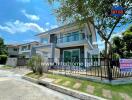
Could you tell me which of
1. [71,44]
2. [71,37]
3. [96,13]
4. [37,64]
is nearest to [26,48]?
[71,37]

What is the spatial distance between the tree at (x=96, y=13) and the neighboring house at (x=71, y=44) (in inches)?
211

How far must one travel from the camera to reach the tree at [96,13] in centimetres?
1098

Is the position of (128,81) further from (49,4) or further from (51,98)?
(49,4)

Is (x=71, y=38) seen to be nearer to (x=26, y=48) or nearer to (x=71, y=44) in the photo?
(x=71, y=44)

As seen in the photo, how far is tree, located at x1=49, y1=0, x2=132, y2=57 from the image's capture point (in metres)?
11.0

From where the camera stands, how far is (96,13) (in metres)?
11.4

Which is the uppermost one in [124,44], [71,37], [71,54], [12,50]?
[71,37]

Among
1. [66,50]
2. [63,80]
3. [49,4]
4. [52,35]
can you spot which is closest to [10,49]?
[52,35]

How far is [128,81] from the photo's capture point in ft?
30.1

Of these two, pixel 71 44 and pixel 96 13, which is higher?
pixel 96 13

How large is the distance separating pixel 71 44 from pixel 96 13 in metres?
10.1

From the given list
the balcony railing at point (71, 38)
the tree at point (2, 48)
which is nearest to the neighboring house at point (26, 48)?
the tree at point (2, 48)

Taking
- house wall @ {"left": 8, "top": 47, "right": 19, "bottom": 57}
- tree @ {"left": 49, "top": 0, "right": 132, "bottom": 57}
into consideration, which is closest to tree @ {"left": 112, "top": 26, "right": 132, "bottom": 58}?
tree @ {"left": 49, "top": 0, "right": 132, "bottom": 57}

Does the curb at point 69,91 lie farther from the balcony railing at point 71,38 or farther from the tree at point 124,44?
the tree at point 124,44
